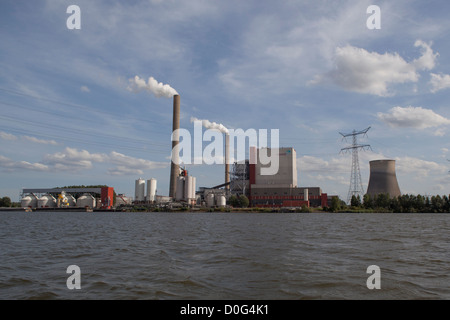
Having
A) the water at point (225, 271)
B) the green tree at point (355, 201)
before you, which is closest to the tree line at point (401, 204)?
the green tree at point (355, 201)

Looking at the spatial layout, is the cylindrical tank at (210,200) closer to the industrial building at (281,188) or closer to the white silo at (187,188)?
the white silo at (187,188)

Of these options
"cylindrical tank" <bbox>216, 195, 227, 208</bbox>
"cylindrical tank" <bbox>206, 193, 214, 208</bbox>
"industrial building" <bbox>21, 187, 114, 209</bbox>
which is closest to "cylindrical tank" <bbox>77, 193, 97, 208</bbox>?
"industrial building" <bbox>21, 187, 114, 209</bbox>

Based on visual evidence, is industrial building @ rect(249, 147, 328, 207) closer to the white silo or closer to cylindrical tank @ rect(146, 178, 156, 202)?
the white silo

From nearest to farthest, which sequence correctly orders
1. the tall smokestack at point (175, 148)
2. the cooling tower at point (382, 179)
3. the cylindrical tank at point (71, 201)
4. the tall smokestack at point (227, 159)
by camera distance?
the cooling tower at point (382, 179) < the tall smokestack at point (175, 148) < the cylindrical tank at point (71, 201) < the tall smokestack at point (227, 159)

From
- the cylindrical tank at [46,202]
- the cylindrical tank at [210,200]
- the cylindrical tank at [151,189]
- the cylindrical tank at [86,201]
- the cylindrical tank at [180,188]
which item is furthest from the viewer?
the cylindrical tank at [46,202]

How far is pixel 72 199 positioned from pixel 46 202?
22.4ft

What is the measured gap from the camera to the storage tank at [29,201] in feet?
322

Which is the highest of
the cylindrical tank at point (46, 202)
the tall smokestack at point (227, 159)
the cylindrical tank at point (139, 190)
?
the tall smokestack at point (227, 159)

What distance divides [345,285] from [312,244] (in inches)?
327

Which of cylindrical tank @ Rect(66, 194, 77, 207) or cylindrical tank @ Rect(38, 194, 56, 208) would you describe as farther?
cylindrical tank @ Rect(66, 194, 77, 207)

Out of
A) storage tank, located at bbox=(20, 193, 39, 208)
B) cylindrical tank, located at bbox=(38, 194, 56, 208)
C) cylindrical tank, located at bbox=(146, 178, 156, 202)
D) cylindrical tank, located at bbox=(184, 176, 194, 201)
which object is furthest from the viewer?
storage tank, located at bbox=(20, 193, 39, 208)

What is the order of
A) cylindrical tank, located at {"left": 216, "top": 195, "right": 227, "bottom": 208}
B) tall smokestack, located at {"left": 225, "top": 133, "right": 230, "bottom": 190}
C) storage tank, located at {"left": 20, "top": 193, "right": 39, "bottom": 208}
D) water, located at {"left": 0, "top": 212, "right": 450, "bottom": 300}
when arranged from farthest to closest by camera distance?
tall smokestack, located at {"left": 225, "top": 133, "right": 230, "bottom": 190}
storage tank, located at {"left": 20, "top": 193, "right": 39, "bottom": 208}
cylindrical tank, located at {"left": 216, "top": 195, "right": 227, "bottom": 208}
water, located at {"left": 0, "top": 212, "right": 450, "bottom": 300}

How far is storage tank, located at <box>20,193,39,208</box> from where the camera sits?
9812 centimetres

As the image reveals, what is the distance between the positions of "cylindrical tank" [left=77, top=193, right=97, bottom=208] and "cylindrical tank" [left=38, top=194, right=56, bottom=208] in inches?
324
